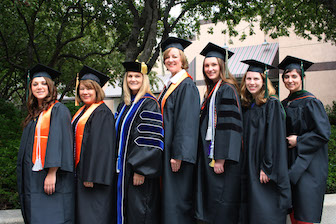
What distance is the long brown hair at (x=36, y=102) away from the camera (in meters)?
2.91

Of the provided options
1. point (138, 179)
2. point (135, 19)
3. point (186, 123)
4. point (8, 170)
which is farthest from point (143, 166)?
point (135, 19)

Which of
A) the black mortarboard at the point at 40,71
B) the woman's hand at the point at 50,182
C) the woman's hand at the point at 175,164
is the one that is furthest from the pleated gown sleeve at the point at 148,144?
the black mortarboard at the point at 40,71

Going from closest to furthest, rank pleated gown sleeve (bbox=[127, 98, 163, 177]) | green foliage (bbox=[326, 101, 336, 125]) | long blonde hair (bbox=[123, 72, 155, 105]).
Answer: pleated gown sleeve (bbox=[127, 98, 163, 177]) → long blonde hair (bbox=[123, 72, 155, 105]) → green foliage (bbox=[326, 101, 336, 125])

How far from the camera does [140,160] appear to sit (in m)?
2.69

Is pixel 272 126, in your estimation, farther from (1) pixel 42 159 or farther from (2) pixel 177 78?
(1) pixel 42 159

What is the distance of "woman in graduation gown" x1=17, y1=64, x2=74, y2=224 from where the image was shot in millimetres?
2713

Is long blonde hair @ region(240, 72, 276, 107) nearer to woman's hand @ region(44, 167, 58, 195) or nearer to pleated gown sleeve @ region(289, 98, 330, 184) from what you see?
pleated gown sleeve @ region(289, 98, 330, 184)

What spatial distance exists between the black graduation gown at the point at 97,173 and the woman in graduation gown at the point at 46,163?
10cm

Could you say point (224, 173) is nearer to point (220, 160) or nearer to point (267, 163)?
point (220, 160)

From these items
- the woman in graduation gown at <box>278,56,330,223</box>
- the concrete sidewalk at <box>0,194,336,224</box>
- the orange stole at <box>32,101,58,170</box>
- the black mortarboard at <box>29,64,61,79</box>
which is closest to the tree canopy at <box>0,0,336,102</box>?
the black mortarboard at <box>29,64,61,79</box>

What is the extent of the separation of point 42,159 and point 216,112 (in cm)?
173

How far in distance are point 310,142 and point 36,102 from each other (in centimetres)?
279

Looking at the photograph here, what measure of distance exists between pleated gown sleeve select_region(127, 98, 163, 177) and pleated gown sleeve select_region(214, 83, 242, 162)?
1.82 feet

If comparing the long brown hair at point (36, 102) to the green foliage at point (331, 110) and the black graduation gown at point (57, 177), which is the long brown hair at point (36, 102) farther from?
the green foliage at point (331, 110)
